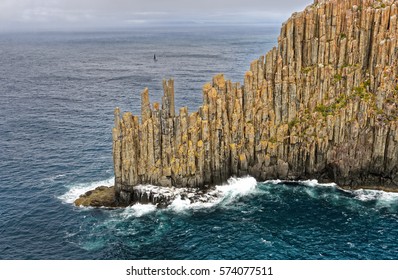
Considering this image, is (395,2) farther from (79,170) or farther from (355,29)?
(79,170)

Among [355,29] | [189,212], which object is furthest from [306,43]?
[189,212]

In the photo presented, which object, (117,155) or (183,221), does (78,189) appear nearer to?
(117,155)

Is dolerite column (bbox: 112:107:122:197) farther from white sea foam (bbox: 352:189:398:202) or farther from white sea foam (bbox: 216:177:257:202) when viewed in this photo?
white sea foam (bbox: 352:189:398:202)

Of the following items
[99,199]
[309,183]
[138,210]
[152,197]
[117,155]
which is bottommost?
[138,210]

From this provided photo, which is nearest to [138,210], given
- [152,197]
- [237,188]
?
[152,197]

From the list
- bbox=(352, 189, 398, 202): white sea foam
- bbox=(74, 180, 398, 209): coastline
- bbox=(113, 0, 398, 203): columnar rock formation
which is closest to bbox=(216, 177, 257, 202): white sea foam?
bbox=(113, 0, 398, 203): columnar rock formation

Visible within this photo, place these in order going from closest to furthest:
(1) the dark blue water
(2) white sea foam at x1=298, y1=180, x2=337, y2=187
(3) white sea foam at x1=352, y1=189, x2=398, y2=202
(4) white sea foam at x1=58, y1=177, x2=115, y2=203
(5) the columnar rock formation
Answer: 1. (1) the dark blue water
2. (3) white sea foam at x1=352, y1=189, x2=398, y2=202
3. (5) the columnar rock formation
4. (4) white sea foam at x1=58, y1=177, x2=115, y2=203
5. (2) white sea foam at x1=298, y1=180, x2=337, y2=187
